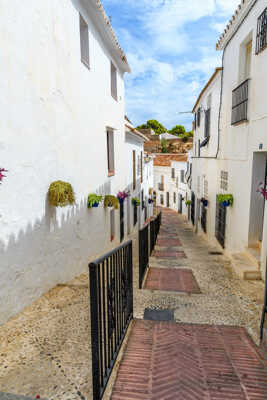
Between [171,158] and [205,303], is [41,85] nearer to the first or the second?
[205,303]

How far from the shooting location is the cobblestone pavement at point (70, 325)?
86.3 inches

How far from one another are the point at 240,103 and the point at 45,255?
18.7 ft

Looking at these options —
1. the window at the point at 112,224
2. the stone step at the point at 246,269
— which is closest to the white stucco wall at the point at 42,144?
the window at the point at 112,224

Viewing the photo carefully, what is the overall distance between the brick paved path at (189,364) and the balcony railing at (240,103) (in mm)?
4983

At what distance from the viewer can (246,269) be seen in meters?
5.20

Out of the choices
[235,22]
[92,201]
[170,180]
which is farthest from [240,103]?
[170,180]

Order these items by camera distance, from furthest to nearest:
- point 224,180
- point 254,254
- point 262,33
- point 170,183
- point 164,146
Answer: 1. point 164,146
2. point 170,183
3. point 224,180
4. point 254,254
5. point 262,33

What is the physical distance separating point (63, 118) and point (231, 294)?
439 centimetres

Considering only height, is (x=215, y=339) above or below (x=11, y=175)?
below

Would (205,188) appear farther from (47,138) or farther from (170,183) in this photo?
(170,183)

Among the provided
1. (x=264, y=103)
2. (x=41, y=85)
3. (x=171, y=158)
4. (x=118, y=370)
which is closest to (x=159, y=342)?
(x=118, y=370)

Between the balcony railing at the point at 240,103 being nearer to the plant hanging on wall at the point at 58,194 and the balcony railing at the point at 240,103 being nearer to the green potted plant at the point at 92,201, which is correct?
the green potted plant at the point at 92,201

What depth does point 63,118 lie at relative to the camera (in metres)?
4.94

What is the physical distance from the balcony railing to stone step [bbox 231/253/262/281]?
328 centimetres
